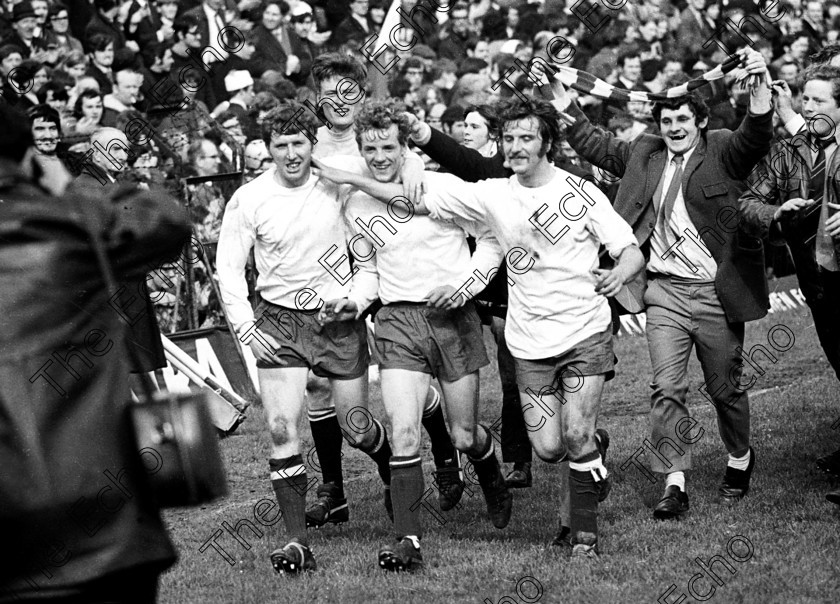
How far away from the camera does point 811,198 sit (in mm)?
7578

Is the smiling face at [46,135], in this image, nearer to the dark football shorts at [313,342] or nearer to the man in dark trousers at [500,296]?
the dark football shorts at [313,342]

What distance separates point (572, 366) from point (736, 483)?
5.36ft

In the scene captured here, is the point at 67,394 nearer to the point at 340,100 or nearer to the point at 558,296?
the point at 558,296

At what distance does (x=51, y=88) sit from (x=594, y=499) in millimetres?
7040

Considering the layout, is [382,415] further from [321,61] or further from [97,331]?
[97,331]

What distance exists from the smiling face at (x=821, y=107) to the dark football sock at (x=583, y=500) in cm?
240

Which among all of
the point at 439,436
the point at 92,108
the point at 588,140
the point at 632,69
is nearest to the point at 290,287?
the point at 439,436

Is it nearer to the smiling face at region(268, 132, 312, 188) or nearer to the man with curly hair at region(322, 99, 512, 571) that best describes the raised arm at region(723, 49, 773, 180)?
the man with curly hair at region(322, 99, 512, 571)

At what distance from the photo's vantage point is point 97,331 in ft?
10.7

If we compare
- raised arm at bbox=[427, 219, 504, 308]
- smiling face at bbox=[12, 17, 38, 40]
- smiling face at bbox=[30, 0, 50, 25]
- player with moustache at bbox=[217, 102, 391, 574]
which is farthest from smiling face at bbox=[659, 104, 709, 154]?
smiling face at bbox=[30, 0, 50, 25]

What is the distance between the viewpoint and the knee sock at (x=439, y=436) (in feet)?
25.9

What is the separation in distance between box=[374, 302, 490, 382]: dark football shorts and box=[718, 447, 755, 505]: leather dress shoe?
1702mm

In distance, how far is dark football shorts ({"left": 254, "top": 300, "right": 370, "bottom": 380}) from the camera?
7.13m

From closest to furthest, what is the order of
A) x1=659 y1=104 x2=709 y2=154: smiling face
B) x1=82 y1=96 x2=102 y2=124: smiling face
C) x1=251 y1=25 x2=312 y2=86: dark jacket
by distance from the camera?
x1=659 y1=104 x2=709 y2=154: smiling face
x1=82 y1=96 x2=102 y2=124: smiling face
x1=251 y1=25 x2=312 y2=86: dark jacket
